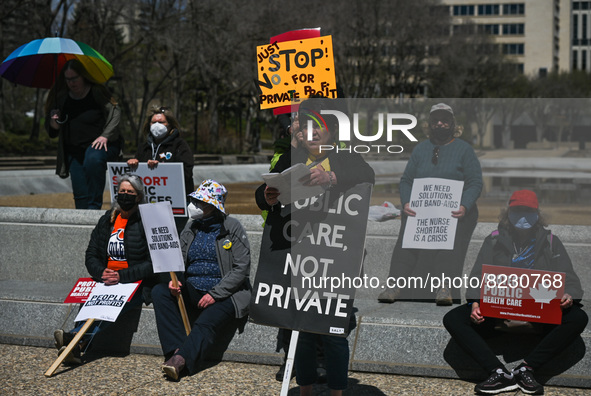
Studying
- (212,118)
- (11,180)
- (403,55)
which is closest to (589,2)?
(403,55)

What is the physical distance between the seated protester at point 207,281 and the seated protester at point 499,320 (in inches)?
62.4

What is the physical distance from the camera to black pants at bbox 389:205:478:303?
240 inches

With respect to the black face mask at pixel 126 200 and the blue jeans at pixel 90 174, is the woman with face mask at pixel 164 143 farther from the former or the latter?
the blue jeans at pixel 90 174

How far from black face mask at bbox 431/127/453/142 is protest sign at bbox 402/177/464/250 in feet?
1.14

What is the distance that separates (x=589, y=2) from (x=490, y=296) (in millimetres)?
144656

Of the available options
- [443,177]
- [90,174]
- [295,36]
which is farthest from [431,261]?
[90,174]

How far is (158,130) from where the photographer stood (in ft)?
22.3

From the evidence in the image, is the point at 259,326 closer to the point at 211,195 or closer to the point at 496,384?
the point at 211,195

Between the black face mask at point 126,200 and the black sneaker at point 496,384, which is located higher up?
the black face mask at point 126,200

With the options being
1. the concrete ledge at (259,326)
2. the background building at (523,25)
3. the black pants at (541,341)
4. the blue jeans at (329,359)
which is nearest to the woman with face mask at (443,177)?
the concrete ledge at (259,326)

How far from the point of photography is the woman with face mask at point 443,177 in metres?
6.09

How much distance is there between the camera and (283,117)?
603cm

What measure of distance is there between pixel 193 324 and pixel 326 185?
2.16 meters

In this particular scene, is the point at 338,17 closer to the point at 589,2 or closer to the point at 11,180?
the point at 11,180
